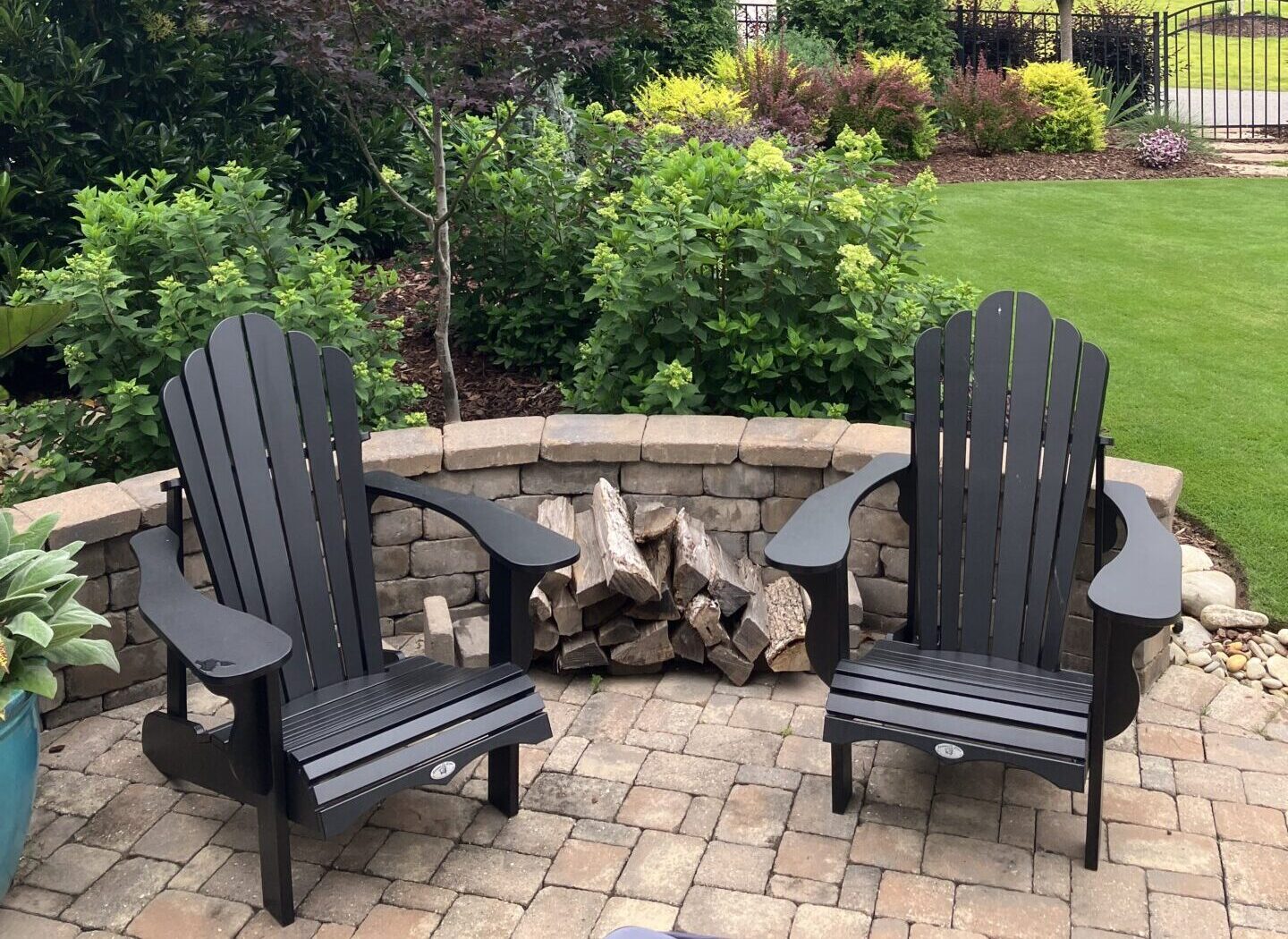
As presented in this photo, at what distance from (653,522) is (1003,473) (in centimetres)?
96

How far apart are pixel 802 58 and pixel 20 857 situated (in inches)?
419

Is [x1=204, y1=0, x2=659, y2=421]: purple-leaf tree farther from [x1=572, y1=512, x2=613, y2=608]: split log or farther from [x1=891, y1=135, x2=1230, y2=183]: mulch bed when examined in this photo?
[x1=891, y1=135, x2=1230, y2=183]: mulch bed

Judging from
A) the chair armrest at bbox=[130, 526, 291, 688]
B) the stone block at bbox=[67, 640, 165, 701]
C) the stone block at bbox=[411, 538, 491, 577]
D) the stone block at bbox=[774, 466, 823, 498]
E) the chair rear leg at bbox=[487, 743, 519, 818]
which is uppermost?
the chair armrest at bbox=[130, 526, 291, 688]

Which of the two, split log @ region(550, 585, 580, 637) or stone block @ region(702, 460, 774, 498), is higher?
stone block @ region(702, 460, 774, 498)

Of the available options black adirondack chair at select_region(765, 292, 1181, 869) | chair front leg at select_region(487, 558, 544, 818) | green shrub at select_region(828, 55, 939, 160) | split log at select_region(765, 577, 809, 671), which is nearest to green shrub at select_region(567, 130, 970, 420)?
split log at select_region(765, 577, 809, 671)

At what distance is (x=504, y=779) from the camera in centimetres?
286

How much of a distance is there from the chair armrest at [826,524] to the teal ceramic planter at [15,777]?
1.62m

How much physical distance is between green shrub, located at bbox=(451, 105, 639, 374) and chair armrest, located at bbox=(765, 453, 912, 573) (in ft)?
7.34

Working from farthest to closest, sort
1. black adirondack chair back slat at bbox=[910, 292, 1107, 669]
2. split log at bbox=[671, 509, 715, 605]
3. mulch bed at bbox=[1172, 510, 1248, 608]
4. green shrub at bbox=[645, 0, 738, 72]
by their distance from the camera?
green shrub at bbox=[645, 0, 738, 72]
mulch bed at bbox=[1172, 510, 1248, 608]
split log at bbox=[671, 509, 715, 605]
black adirondack chair back slat at bbox=[910, 292, 1107, 669]

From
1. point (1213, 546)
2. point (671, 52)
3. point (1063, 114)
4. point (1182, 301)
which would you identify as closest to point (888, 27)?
point (1063, 114)

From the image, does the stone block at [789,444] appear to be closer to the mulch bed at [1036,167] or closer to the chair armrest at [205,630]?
the chair armrest at [205,630]

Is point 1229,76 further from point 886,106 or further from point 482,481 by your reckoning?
point 482,481

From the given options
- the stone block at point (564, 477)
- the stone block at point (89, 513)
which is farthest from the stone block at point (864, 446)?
the stone block at point (89, 513)

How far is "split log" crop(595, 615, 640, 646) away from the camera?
340 centimetres
